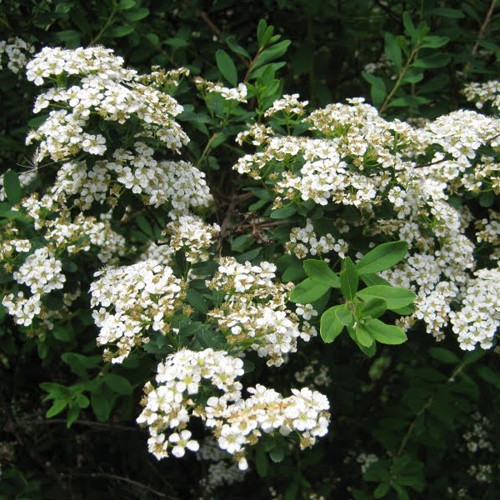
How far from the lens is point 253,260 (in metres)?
2.64

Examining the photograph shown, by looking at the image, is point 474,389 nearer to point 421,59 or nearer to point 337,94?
point 421,59

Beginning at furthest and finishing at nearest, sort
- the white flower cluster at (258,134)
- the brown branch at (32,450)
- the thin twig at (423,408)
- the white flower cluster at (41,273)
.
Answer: the brown branch at (32,450) < the thin twig at (423,408) < the white flower cluster at (258,134) < the white flower cluster at (41,273)

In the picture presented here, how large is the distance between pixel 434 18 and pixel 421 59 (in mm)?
740

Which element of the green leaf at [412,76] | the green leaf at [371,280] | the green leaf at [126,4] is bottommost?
the green leaf at [371,280]

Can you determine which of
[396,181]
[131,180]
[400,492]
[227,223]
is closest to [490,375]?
[400,492]

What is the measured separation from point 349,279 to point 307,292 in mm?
153

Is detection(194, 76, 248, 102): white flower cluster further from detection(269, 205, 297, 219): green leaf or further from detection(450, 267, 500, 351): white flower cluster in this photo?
detection(450, 267, 500, 351): white flower cluster

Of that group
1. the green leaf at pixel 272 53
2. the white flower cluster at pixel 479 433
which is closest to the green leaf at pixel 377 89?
the green leaf at pixel 272 53

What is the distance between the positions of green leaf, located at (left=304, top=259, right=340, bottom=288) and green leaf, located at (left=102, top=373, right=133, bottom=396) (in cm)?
107

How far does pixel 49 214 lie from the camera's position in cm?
274

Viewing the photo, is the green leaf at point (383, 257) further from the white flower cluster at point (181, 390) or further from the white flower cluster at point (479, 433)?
the white flower cluster at point (479, 433)

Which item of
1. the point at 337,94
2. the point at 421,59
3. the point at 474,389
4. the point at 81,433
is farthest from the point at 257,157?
the point at 81,433

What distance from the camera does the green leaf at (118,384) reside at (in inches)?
111

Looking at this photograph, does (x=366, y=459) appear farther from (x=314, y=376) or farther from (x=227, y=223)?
(x=227, y=223)
